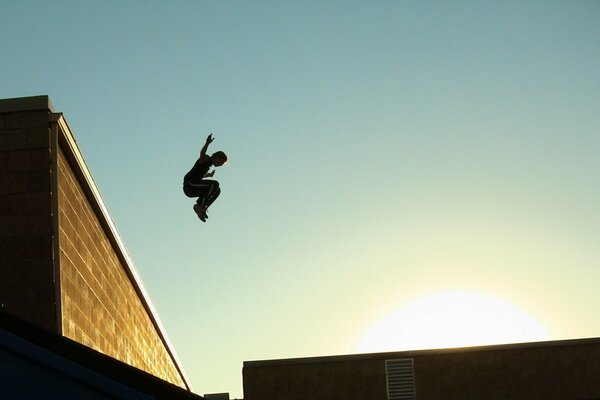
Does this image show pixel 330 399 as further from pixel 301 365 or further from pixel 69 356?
pixel 69 356

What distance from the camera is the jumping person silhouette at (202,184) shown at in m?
15.2

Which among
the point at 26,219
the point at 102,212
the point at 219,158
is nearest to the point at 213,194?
the point at 219,158

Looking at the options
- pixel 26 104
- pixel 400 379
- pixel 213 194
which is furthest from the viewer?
pixel 400 379

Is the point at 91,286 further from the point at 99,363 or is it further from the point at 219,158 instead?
the point at 99,363

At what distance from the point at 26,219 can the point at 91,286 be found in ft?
9.93

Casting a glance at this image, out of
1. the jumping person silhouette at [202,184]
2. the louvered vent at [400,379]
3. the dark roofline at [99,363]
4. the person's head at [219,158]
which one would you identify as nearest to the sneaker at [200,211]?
the jumping person silhouette at [202,184]

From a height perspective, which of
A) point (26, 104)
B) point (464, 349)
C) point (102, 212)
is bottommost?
point (464, 349)

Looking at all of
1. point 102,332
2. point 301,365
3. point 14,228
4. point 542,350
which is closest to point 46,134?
point 14,228

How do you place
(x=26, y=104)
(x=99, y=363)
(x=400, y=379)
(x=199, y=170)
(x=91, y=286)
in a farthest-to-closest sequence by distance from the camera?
(x=400, y=379), (x=91, y=286), (x=199, y=170), (x=26, y=104), (x=99, y=363)

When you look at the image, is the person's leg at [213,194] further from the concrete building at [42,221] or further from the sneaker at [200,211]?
the concrete building at [42,221]

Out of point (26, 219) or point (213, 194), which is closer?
point (26, 219)

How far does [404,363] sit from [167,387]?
17.0 metres

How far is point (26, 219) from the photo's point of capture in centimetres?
1456

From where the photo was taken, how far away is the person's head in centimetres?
1502
